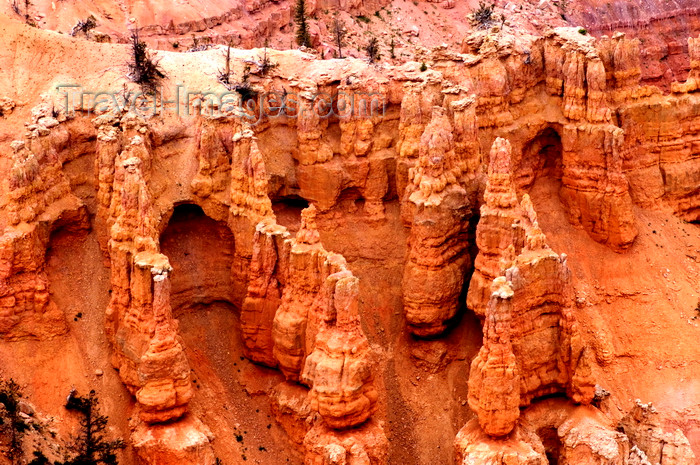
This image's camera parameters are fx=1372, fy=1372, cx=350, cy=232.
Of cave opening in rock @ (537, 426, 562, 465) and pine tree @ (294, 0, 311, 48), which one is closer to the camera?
cave opening in rock @ (537, 426, 562, 465)

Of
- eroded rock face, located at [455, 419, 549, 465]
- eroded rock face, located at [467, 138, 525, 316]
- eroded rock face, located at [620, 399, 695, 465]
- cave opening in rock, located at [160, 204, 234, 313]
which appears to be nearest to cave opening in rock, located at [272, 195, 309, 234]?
cave opening in rock, located at [160, 204, 234, 313]

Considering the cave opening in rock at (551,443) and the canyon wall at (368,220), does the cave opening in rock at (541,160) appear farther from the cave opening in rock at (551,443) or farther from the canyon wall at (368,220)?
the cave opening in rock at (551,443)

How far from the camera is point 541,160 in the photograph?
80.1 meters

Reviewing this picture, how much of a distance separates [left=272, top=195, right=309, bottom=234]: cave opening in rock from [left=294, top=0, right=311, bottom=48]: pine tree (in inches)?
1358

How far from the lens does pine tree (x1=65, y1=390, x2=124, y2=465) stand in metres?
60.9

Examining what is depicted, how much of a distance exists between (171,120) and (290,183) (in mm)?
7221

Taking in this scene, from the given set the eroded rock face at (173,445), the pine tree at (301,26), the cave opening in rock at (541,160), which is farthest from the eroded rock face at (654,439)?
the pine tree at (301,26)

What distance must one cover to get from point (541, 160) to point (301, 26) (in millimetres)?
35873

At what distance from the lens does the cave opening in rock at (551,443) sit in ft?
217

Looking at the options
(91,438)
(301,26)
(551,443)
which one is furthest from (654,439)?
(301,26)

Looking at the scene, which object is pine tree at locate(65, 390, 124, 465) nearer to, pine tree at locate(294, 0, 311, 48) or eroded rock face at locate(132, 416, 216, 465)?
eroded rock face at locate(132, 416, 216, 465)

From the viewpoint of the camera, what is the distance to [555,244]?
3066 inches

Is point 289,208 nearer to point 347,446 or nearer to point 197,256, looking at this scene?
point 197,256

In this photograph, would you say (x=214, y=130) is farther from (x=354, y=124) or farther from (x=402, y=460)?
(x=402, y=460)
